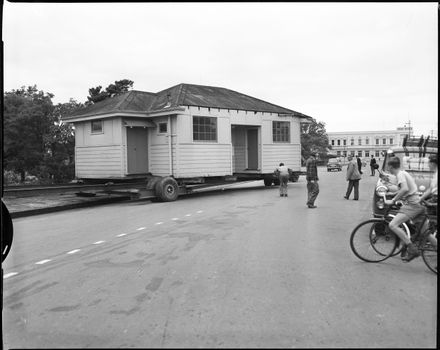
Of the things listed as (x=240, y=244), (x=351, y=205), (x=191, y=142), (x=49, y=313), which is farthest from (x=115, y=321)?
(x=191, y=142)

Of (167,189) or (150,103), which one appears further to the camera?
(150,103)

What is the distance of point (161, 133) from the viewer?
13977 millimetres

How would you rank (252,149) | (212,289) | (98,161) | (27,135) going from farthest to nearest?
(252,149), (98,161), (27,135), (212,289)

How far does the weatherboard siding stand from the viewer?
13.6m

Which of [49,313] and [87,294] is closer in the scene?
[49,313]

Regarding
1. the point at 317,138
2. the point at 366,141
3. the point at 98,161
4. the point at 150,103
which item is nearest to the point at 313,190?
the point at 317,138

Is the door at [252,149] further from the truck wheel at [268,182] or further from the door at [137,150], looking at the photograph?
the door at [137,150]

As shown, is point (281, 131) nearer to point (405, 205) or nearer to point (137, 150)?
point (137, 150)

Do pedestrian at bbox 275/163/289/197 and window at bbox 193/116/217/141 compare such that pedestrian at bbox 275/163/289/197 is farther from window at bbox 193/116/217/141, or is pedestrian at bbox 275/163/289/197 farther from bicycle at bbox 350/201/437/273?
bicycle at bbox 350/201/437/273

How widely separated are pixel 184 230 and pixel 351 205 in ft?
15.2

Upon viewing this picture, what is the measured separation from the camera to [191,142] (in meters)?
14.1

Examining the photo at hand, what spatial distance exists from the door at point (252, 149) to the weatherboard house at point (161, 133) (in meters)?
0.70

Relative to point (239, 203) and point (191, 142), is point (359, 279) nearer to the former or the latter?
point (239, 203)

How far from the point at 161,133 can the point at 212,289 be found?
1039 cm
